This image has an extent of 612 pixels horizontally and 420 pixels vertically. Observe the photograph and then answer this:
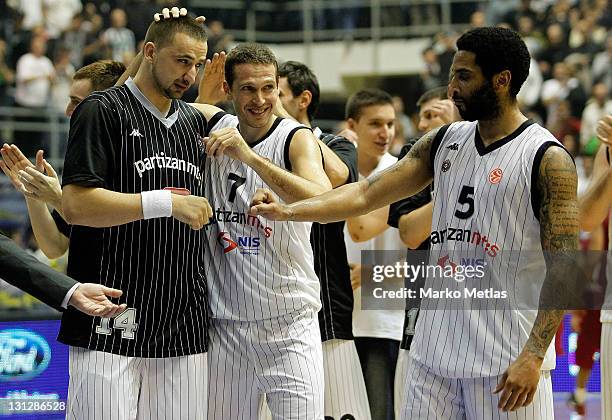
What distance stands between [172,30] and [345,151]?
5.97 ft

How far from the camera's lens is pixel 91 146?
5.13 m

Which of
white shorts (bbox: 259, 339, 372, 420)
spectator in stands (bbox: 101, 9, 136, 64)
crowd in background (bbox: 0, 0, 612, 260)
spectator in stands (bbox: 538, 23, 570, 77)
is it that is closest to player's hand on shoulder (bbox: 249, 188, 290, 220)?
white shorts (bbox: 259, 339, 372, 420)

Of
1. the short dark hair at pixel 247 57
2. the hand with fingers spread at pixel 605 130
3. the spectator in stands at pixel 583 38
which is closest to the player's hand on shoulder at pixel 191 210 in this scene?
the short dark hair at pixel 247 57

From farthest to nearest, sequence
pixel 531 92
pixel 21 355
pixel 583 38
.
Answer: pixel 583 38
pixel 531 92
pixel 21 355

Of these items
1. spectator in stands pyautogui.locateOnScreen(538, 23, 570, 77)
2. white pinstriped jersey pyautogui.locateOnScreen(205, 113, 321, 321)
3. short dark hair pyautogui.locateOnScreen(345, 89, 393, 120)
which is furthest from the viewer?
spectator in stands pyautogui.locateOnScreen(538, 23, 570, 77)

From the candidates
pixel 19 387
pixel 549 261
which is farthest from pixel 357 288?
pixel 549 261

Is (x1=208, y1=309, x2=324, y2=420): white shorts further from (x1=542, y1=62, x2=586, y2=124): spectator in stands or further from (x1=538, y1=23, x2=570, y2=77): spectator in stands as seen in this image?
(x1=538, y1=23, x2=570, y2=77): spectator in stands

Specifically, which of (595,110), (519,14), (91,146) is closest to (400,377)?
(91,146)

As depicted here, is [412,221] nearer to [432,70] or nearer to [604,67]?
[432,70]

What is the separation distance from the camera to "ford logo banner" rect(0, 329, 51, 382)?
744 centimetres

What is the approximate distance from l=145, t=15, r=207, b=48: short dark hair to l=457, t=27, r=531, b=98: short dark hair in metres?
1.43

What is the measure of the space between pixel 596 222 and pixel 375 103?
222 centimetres

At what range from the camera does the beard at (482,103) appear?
4965 millimetres

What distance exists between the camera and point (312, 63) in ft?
73.5
